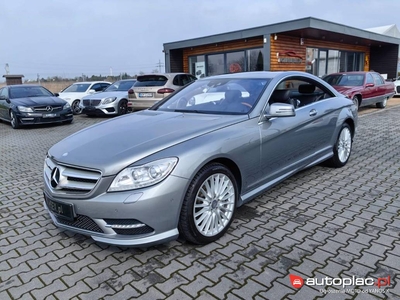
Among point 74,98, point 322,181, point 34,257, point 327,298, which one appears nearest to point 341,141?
point 322,181

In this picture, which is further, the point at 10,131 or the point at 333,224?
the point at 10,131

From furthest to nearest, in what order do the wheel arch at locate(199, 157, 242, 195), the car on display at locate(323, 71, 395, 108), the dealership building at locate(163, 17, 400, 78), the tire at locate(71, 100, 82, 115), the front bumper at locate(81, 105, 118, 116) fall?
the tire at locate(71, 100, 82, 115)
the dealership building at locate(163, 17, 400, 78)
the front bumper at locate(81, 105, 118, 116)
the car on display at locate(323, 71, 395, 108)
the wheel arch at locate(199, 157, 242, 195)

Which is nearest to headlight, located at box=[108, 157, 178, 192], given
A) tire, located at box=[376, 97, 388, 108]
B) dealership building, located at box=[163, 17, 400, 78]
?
dealership building, located at box=[163, 17, 400, 78]

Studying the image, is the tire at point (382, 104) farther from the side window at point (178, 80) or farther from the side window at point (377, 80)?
the side window at point (178, 80)

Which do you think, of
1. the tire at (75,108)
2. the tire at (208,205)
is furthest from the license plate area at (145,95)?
the tire at (208,205)

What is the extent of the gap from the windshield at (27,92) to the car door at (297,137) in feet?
32.4

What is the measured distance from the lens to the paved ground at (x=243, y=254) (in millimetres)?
2422

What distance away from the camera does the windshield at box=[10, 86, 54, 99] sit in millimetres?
11516

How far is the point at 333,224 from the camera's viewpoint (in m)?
3.37

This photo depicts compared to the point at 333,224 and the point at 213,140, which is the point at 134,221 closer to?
the point at 213,140

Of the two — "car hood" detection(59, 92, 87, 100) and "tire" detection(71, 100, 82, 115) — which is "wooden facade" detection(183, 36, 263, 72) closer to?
"car hood" detection(59, 92, 87, 100)

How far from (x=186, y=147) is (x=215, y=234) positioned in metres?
0.86

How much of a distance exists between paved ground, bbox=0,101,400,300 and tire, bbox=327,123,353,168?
0.71 metres

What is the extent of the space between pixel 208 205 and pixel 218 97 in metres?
1.49
